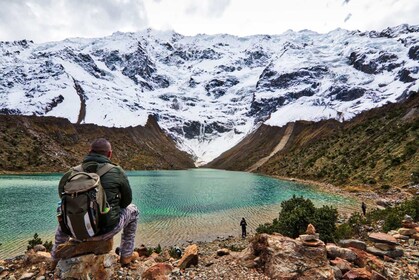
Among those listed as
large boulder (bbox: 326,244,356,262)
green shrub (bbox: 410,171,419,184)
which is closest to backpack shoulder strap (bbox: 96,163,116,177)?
large boulder (bbox: 326,244,356,262)

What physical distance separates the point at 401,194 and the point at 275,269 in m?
46.6

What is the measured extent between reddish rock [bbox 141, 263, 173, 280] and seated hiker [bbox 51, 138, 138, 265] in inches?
68.2

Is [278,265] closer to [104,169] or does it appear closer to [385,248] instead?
[385,248]

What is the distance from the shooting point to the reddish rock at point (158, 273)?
9000 mm

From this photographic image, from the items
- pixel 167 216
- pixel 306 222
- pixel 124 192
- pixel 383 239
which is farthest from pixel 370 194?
pixel 124 192

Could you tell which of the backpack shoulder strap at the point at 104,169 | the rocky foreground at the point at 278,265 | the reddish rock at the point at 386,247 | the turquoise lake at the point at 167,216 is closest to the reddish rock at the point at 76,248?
the rocky foreground at the point at 278,265

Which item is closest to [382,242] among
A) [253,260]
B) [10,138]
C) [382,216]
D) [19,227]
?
[253,260]

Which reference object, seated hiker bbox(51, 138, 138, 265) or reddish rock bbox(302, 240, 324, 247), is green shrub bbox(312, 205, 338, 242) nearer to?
reddish rock bbox(302, 240, 324, 247)

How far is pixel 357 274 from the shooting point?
9.88 metres

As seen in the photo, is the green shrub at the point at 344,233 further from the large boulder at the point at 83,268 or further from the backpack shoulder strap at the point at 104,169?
the backpack shoulder strap at the point at 104,169

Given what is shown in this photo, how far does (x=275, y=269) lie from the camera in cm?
1009

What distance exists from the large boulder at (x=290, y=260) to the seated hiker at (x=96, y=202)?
16.0 ft

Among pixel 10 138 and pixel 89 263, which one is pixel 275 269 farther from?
pixel 10 138

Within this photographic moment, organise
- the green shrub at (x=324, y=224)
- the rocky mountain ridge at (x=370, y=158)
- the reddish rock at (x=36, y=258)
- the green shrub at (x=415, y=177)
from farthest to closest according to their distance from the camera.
→ 1. the rocky mountain ridge at (x=370, y=158)
2. the green shrub at (x=415, y=177)
3. the green shrub at (x=324, y=224)
4. the reddish rock at (x=36, y=258)
